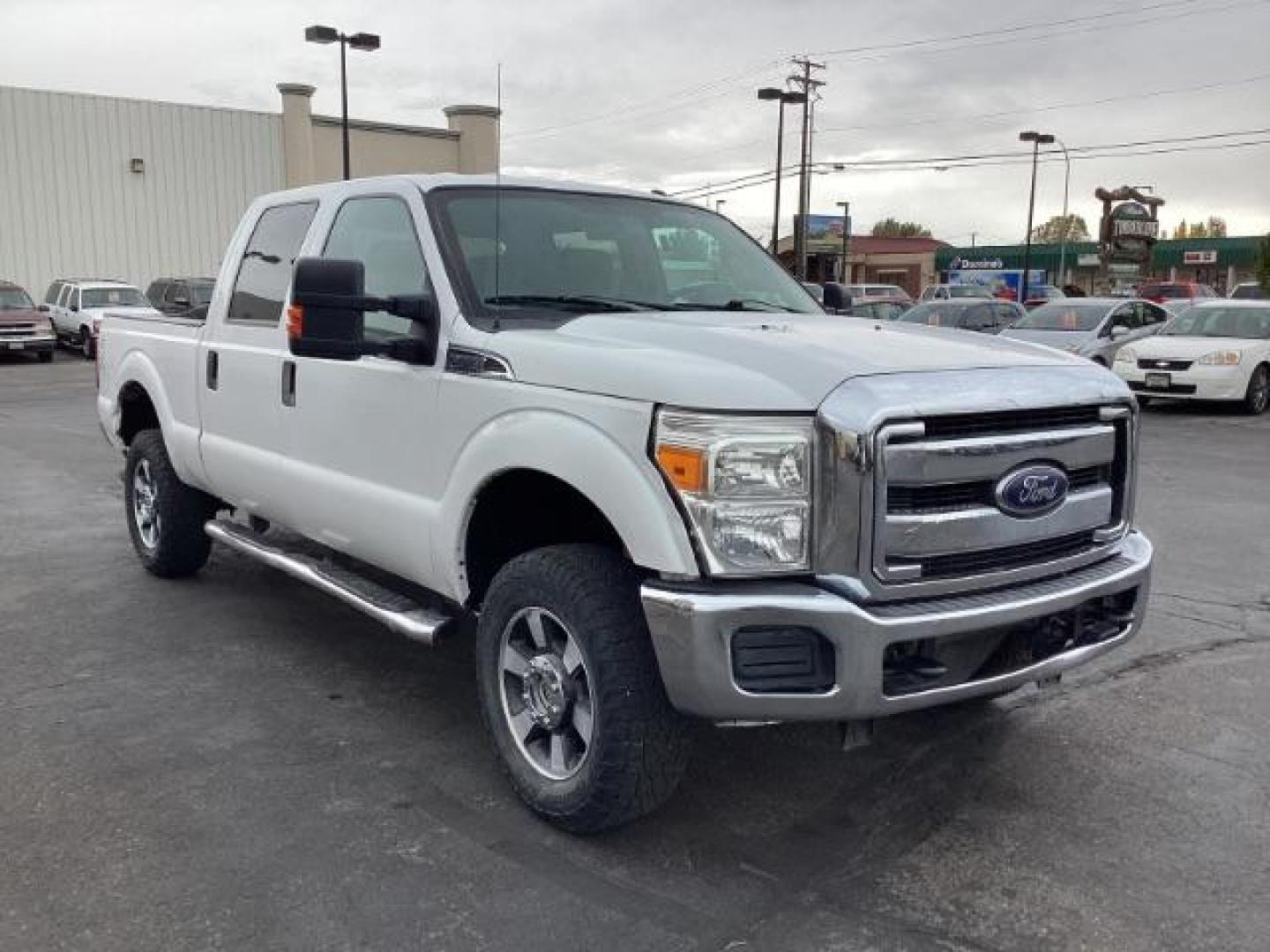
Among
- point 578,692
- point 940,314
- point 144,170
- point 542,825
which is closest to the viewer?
point 578,692

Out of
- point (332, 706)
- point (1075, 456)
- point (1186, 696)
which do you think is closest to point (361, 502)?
point (332, 706)

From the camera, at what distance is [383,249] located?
4496mm

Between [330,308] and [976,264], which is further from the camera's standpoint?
[976,264]

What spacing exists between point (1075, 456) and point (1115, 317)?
15646 millimetres

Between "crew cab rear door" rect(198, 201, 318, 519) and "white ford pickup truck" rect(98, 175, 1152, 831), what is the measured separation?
0.21 ft

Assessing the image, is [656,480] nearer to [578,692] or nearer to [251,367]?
[578,692]

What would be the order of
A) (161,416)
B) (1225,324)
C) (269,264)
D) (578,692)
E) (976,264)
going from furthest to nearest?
(976,264), (1225,324), (161,416), (269,264), (578,692)

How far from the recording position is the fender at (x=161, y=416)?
5.78 meters

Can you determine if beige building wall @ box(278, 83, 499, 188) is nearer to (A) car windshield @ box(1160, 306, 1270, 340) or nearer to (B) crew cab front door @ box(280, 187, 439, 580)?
(A) car windshield @ box(1160, 306, 1270, 340)

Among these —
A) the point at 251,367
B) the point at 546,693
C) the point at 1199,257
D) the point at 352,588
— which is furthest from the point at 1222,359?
the point at 1199,257

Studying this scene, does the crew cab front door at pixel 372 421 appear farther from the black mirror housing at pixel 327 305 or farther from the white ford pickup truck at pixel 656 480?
the black mirror housing at pixel 327 305

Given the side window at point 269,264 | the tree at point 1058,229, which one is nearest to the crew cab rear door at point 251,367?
the side window at point 269,264

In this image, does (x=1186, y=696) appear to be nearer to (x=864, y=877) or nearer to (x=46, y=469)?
(x=864, y=877)

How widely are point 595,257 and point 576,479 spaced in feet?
4.64
